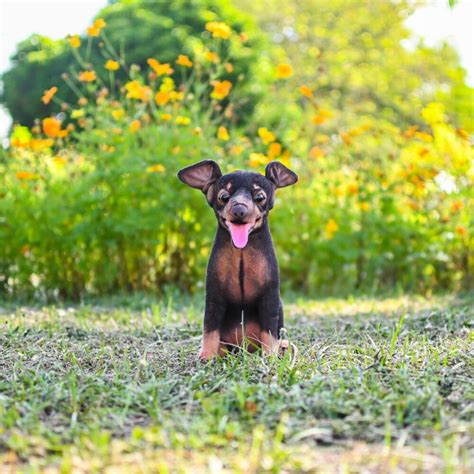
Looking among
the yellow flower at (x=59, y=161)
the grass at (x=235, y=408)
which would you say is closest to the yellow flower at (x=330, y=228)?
the yellow flower at (x=59, y=161)

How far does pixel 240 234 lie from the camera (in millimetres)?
3572

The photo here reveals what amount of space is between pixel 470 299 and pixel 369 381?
425cm

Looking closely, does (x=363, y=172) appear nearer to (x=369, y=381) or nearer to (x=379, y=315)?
(x=379, y=315)

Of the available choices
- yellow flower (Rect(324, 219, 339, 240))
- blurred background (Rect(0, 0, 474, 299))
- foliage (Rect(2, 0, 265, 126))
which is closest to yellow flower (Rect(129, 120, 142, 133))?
blurred background (Rect(0, 0, 474, 299))

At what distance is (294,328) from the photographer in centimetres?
535

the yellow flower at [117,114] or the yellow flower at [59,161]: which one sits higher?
the yellow flower at [117,114]

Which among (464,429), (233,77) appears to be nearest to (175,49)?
→ (233,77)

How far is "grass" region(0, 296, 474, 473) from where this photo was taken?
7.98 feet

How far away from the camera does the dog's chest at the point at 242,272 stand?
3701mm

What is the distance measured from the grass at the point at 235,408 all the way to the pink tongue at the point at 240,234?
52cm

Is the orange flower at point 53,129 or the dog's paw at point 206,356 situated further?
the orange flower at point 53,129

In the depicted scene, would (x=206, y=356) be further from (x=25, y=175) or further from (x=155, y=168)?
(x=25, y=175)

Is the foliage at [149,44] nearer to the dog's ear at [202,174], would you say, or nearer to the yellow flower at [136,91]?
the yellow flower at [136,91]

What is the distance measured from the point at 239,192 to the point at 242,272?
0.37 meters
